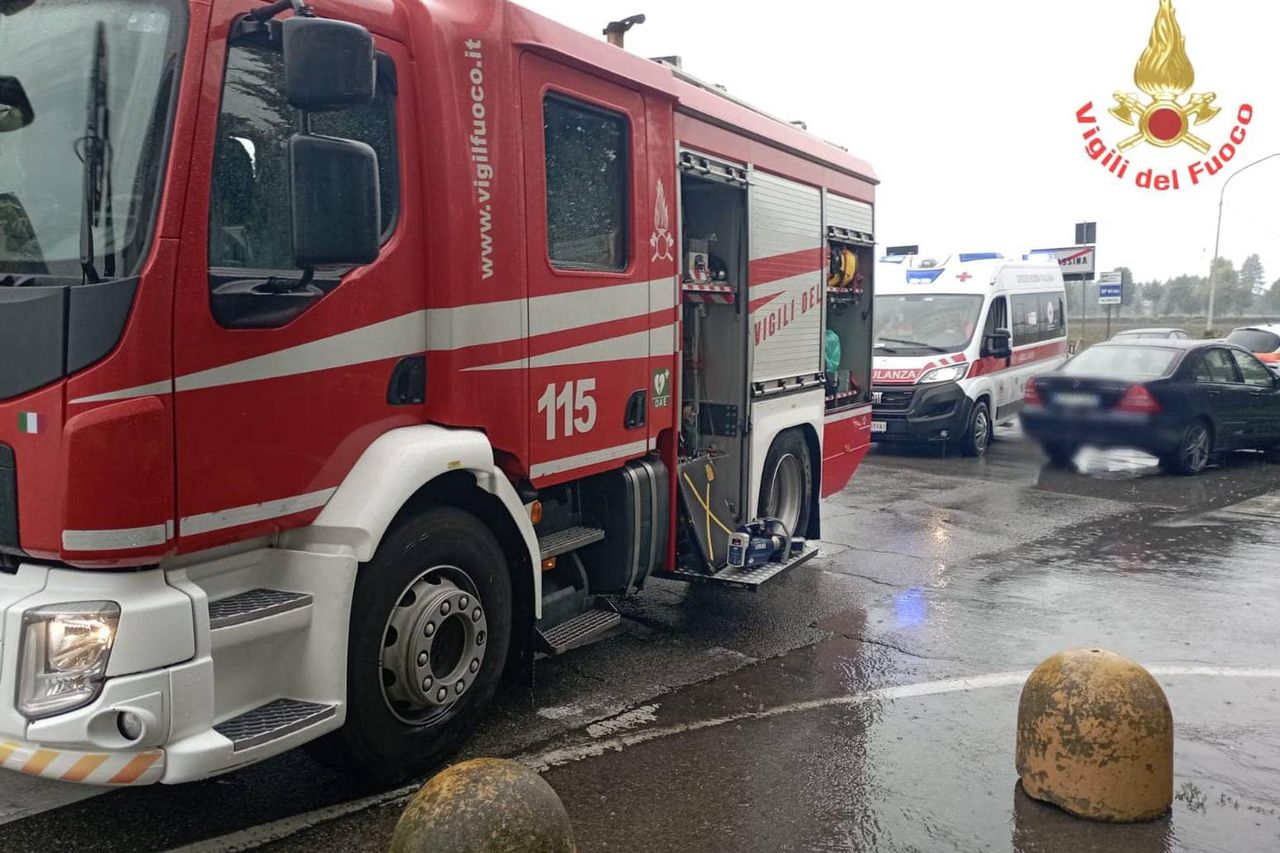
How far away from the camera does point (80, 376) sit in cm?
304

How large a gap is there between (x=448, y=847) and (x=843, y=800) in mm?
1952

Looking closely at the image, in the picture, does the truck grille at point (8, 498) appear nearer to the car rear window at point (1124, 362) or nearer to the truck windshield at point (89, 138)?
the truck windshield at point (89, 138)

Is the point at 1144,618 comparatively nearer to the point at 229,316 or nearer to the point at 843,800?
the point at 843,800

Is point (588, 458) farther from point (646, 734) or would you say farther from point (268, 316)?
point (268, 316)

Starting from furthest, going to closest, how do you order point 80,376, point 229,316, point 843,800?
point 843,800
point 229,316
point 80,376

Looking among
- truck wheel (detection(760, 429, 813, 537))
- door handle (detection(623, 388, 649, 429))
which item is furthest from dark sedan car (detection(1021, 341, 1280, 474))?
door handle (detection(623, 388, 649, 429))

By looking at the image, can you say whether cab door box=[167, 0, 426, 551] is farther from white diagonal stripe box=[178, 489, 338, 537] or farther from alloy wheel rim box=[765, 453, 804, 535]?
alloy wheel rim box=[765, 453, 804, 535]

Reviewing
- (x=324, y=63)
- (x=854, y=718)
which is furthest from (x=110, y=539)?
(x=854, y=718)

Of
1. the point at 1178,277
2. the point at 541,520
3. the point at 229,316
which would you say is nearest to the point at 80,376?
the point at 229,316

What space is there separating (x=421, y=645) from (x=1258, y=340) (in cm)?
2187

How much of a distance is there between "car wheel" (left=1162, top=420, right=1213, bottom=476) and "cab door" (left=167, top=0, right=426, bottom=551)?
11359mm

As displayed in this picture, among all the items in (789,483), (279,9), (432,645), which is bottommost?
(432,645)

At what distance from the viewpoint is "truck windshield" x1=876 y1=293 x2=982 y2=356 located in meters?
14.5

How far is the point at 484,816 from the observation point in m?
2.67
